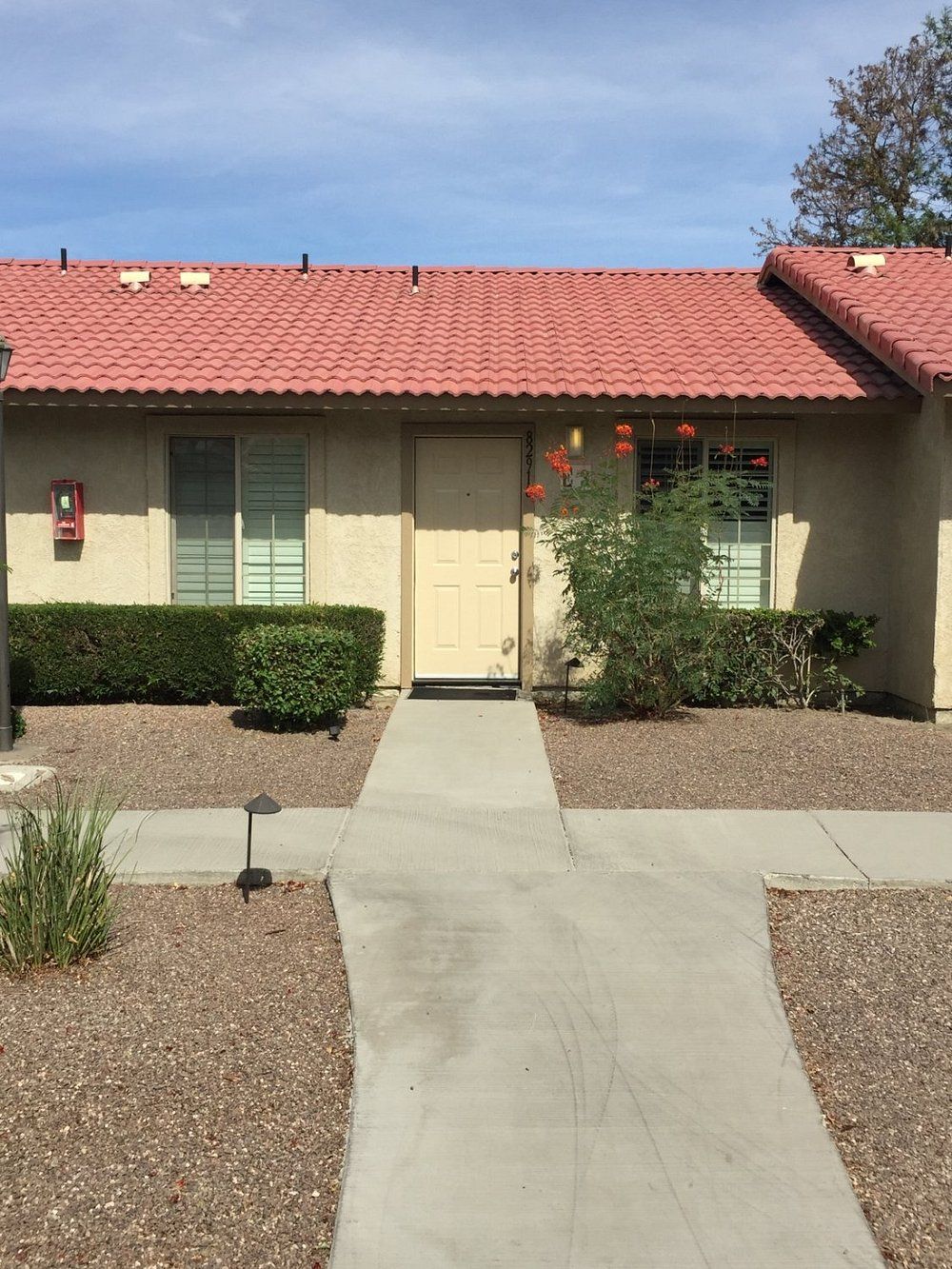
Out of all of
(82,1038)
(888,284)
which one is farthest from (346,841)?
(888,284)

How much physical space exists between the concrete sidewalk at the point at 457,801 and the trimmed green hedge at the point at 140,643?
53.2 inches

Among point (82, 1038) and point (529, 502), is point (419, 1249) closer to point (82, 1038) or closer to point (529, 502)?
point (82, 1038)

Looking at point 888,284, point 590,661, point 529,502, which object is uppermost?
point 888,284

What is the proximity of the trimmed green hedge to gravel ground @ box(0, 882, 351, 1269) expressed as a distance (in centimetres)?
528

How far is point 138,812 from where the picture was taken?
7320mm

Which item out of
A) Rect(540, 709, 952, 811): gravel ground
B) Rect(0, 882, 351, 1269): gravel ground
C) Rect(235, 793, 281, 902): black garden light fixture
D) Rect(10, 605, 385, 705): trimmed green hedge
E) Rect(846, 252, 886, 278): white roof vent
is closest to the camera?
Rect(0, 882, 351, 1269): gravel ground

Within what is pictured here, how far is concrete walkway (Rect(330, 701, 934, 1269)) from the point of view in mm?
3451

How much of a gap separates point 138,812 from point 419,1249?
175 inches

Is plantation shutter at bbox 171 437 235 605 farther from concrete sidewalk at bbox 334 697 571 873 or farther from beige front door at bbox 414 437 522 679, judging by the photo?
concrete sidewalk at bbox 334 697 571 873

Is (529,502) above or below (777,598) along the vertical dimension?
above

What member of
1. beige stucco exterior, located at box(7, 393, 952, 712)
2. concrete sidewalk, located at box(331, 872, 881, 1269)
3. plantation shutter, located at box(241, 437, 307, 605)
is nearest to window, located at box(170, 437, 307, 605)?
plantation shutter, located at box(241, 437, 307, 605)

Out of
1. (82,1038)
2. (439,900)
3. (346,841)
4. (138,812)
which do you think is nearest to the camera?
(82,1038)

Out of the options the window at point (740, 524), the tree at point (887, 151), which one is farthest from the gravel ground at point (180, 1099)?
the tree at point (887, 151)

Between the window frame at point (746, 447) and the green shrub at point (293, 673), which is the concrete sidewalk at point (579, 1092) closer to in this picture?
the green shrub at point (293, 673)
